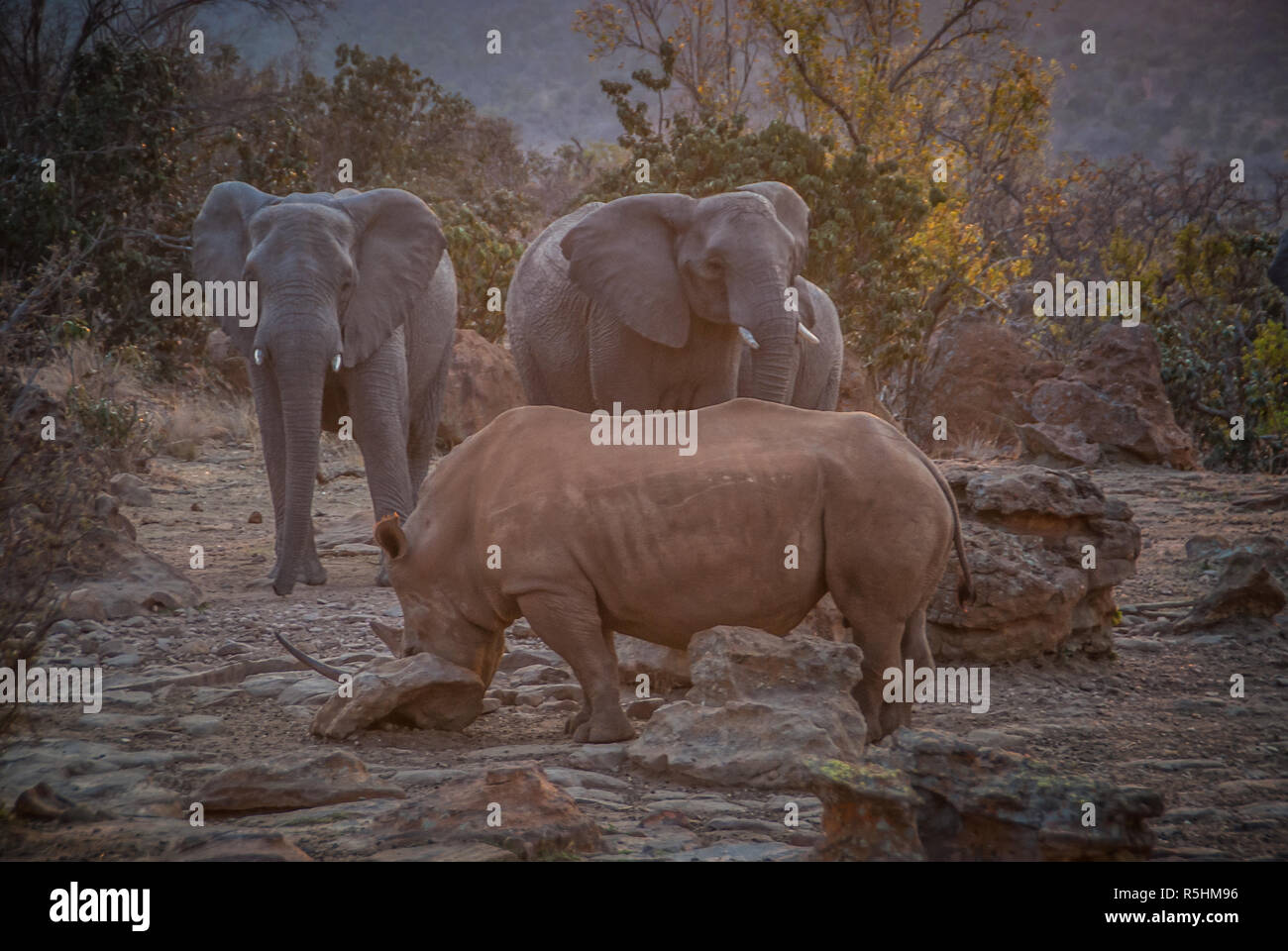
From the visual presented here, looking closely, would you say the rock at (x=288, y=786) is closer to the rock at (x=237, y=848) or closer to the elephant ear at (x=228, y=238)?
the rock at (x=237, y=848)

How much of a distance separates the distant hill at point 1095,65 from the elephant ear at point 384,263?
27.7m

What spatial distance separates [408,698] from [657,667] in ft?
4.76

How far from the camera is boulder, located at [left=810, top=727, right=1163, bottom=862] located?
3844 mm

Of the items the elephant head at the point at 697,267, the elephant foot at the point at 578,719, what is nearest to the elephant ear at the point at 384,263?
the elephant head at the point at 697,267

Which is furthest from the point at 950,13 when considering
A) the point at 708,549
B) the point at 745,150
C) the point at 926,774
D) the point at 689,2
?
the point at 926,774

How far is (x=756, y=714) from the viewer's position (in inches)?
215

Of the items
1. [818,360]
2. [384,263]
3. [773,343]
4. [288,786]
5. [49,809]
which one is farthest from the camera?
[818,360]

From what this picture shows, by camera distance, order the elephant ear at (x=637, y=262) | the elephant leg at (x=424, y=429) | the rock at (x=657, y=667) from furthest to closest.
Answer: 1. the elephant leg at (x=424, y=429)
2. the elephant ear at (x=637, y=262)
3. the rock at (x=657, y=667)

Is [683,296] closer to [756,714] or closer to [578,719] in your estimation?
[578,719]

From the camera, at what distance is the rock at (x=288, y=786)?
492 centimetres

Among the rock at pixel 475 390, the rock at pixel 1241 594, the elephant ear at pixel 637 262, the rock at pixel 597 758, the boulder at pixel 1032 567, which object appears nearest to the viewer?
the rock at pixel 597 758

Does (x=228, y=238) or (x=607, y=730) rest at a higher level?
(x=228, y=238)
